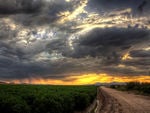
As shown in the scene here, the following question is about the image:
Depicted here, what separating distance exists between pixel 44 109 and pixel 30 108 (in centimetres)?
181

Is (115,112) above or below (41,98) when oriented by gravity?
below

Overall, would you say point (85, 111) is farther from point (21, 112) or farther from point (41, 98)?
point (21, 112)

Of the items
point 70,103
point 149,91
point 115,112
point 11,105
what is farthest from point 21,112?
point 149,91

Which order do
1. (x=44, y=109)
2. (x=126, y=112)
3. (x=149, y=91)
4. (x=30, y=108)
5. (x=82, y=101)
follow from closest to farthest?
(x=30, y=108)
(x=44, y=109)
(x=126, y=112)
(x=82, y=101)
(x=149, y=91)

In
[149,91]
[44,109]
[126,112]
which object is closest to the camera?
[44,109]

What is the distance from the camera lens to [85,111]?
33375 mm

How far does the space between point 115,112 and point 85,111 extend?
12.2ft

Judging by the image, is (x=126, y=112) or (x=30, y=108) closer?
(x=30, y=108)

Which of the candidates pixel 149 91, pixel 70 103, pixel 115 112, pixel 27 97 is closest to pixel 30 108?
pixel 27 97

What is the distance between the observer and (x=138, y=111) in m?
31.8

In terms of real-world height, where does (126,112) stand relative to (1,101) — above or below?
below

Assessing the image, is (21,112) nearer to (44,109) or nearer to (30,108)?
(30,108)

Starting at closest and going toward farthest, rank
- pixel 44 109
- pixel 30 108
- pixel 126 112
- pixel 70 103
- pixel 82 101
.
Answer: pixel 30 108 < pixel 44 109 < pixel 70 103 < pixel 126 112 < pixel 82 101

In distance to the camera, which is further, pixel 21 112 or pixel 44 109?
pixel 44 109
